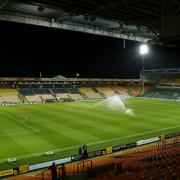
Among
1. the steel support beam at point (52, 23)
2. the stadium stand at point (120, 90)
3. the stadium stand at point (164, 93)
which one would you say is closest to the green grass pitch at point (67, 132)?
the steel support beam at point (52, 23)

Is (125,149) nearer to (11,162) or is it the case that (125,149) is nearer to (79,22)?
(11,162)

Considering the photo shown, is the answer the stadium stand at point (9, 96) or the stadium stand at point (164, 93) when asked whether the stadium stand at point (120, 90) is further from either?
the stadium stand at point (9, 96)

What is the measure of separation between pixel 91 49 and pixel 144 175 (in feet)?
167

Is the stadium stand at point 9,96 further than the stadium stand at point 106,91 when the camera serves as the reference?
→ No

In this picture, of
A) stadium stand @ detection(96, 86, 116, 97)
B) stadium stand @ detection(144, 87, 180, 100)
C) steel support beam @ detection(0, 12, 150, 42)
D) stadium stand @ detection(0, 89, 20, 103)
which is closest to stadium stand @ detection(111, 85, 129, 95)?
stadium stand @ detection(96, 86, 116, 97)

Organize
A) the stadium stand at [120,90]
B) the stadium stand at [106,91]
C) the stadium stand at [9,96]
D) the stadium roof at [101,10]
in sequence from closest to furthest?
the stadium roof at [101,10]
the stadium stand at [9,96]
the stadium stand at [106,91]
the stadium stand at [120,90]

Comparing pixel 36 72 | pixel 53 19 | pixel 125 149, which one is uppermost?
pixel 53 19

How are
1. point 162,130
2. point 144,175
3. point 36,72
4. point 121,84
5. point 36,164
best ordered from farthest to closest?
point 121,84
point 36,72
point 162,130
point 36,164
point 144,175

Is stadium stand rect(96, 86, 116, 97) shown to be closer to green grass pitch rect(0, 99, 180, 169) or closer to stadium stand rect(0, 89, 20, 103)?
stadium stand rect(0, 89, 20, 103)

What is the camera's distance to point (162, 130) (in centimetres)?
2186

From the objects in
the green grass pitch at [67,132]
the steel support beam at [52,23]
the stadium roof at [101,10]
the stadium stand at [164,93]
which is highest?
the steel support beam at [52,23]

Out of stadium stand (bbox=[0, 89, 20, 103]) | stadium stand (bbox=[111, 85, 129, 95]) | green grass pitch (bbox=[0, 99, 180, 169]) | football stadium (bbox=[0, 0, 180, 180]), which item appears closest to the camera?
football stadium (bbox=[0, 0, 180, 180])

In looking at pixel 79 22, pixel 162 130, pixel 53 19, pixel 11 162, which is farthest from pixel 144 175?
pixel 79 22

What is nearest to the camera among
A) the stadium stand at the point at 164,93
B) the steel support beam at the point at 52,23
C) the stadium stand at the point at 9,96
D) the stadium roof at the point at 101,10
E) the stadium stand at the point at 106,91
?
the stadium roof at the point at 101,10
